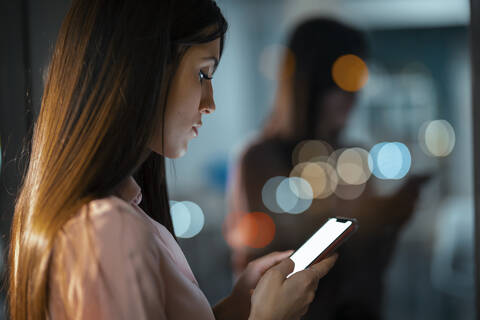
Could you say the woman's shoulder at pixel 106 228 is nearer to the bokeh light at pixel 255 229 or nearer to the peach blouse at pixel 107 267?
the peach blouse at pixel 107 267

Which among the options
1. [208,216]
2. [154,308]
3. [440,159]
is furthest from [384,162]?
[154,308]

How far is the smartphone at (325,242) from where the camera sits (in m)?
0.67

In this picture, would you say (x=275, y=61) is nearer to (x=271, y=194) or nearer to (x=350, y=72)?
(x=350, y=72)

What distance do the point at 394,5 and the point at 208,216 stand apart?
2.89 feet

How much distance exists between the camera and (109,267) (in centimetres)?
49

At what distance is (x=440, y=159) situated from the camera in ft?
4.36

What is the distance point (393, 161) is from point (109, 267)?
1.08 m

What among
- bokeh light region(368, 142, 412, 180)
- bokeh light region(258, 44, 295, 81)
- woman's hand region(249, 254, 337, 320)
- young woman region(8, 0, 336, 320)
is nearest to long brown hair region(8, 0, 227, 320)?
young woman region(8, 0, 336, 320)

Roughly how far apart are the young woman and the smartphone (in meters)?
0.04

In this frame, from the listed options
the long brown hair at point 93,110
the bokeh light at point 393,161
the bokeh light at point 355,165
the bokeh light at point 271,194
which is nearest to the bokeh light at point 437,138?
the bokeh light at point 393,161

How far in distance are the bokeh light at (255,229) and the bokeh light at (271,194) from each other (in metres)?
0.03

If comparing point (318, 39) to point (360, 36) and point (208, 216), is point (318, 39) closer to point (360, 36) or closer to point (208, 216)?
point (360, 36)

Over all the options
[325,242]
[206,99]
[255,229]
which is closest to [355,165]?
[255,229]

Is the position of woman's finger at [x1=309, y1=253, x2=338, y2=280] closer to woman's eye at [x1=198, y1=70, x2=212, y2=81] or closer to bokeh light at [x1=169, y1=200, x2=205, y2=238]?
woman's eye at [x1=198, y1=70, x2=212, y2=81]
